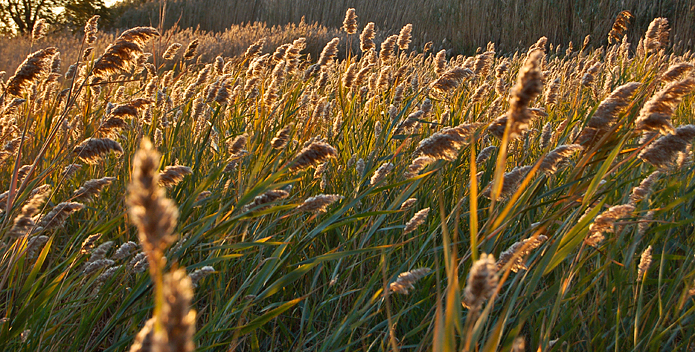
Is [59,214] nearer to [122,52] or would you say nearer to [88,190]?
[88,190]

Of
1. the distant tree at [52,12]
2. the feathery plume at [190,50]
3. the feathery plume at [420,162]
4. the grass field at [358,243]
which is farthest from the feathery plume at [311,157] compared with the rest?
the distant tree at [52,12]

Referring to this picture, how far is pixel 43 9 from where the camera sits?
2544cm

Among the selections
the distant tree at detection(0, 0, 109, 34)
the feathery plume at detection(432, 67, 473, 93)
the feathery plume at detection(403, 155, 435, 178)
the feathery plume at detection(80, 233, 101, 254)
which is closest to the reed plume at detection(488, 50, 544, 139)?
the feathery plume at detection(403, 155, 435, 178)

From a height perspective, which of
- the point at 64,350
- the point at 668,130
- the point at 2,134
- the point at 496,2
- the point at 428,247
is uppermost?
the point at 496,2

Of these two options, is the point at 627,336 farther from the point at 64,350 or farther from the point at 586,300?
the point at 64,350

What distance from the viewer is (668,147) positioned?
3.20ft

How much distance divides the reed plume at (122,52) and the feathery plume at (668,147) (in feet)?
4.21

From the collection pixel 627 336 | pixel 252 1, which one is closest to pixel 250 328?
pixel 627 336

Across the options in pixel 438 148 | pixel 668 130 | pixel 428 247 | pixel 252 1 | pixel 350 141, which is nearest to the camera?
pixel 668 130

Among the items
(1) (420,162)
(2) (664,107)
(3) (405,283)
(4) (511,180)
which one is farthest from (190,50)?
(2) (664,107)

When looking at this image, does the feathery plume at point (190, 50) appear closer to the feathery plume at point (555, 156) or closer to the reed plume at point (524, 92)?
the feathery plume at point (555, 156)

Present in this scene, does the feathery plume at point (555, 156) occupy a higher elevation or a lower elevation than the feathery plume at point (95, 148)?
higher

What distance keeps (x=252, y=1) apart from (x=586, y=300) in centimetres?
1881

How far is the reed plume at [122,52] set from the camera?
136cm
